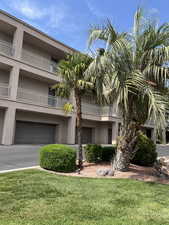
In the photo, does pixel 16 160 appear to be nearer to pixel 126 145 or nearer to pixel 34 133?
pixel 126 145

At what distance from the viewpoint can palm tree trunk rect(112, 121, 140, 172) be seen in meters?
7.25

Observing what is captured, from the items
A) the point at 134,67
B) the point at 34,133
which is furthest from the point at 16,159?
the point at 34,133

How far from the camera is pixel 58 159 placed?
7188 mm

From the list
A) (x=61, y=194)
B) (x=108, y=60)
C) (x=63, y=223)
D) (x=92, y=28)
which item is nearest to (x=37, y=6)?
(x=92, y=28)

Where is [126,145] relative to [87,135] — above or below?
below

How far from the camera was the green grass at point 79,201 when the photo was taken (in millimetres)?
3381

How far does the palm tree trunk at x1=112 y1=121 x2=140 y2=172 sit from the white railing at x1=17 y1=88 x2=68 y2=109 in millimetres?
11739

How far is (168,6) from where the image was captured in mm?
7406

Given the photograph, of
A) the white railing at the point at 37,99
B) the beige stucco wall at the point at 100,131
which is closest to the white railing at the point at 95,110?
the beige stucco wall at the point at 100,131

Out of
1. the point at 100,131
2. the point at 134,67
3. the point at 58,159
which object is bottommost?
the point at 58,159

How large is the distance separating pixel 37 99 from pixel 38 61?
13.4 ft

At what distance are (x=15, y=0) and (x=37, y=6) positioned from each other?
49.5 inches

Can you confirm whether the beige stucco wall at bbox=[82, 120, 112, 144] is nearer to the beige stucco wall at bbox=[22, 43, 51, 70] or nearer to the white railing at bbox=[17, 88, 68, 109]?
the white railing at bbox=[17, 88, 68, 109]

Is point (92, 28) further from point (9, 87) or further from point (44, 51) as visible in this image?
point (44, 51)
